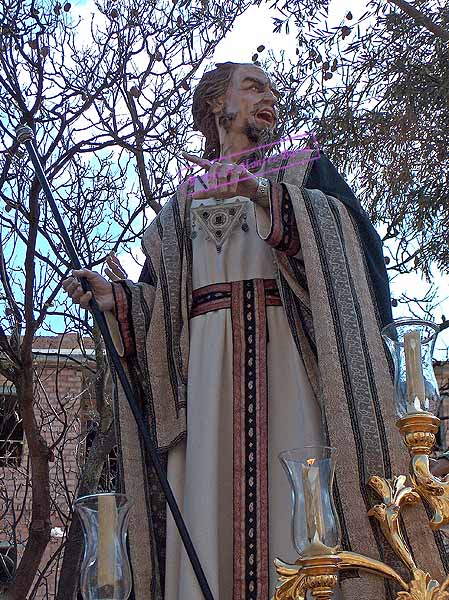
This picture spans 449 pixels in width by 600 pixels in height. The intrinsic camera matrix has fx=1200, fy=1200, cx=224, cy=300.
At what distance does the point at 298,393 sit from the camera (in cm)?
366

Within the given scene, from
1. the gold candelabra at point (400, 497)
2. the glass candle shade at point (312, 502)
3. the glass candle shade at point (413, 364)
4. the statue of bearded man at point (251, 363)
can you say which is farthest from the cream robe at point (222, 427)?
the glass candle shade at point (312, 502)

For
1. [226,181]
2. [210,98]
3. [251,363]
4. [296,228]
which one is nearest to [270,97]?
[210,98]

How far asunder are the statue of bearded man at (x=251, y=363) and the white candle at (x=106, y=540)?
3.13 ft

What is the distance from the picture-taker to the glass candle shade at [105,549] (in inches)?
95.3

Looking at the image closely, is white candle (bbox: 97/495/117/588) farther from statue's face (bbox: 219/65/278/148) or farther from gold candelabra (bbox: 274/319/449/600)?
statue's face (bbox: 219/65/278/148)

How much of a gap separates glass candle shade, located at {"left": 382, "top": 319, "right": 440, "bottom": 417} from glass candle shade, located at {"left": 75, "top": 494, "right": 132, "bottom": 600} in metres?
0.66

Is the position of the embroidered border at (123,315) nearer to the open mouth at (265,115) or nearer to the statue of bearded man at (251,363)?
the statue of bearded man at (251,363)

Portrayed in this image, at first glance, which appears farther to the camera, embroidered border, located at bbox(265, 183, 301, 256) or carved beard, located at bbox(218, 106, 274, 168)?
carved beard, located at bbox(218, 106, 274, 168)

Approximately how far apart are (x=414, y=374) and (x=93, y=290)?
1.61 m

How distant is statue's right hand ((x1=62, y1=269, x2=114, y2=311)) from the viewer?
3861mm

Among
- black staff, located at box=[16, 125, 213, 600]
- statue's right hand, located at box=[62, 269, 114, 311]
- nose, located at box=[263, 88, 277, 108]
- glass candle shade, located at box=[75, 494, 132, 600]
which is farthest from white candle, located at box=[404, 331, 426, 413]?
nose, located at box=[263, 88, 277, 108]

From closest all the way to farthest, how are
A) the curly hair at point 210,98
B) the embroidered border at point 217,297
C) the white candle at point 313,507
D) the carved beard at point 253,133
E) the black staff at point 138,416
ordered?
the white candle at point 313,507 < the black staff at point 138,416 < the embroidered border at point 217,297 < the carved beard at point 253,133 < the curly hair at point 210,98

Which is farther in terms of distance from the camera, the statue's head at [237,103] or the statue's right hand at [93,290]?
the statue's head at [237,103]

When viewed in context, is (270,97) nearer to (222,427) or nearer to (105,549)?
(222,427)
